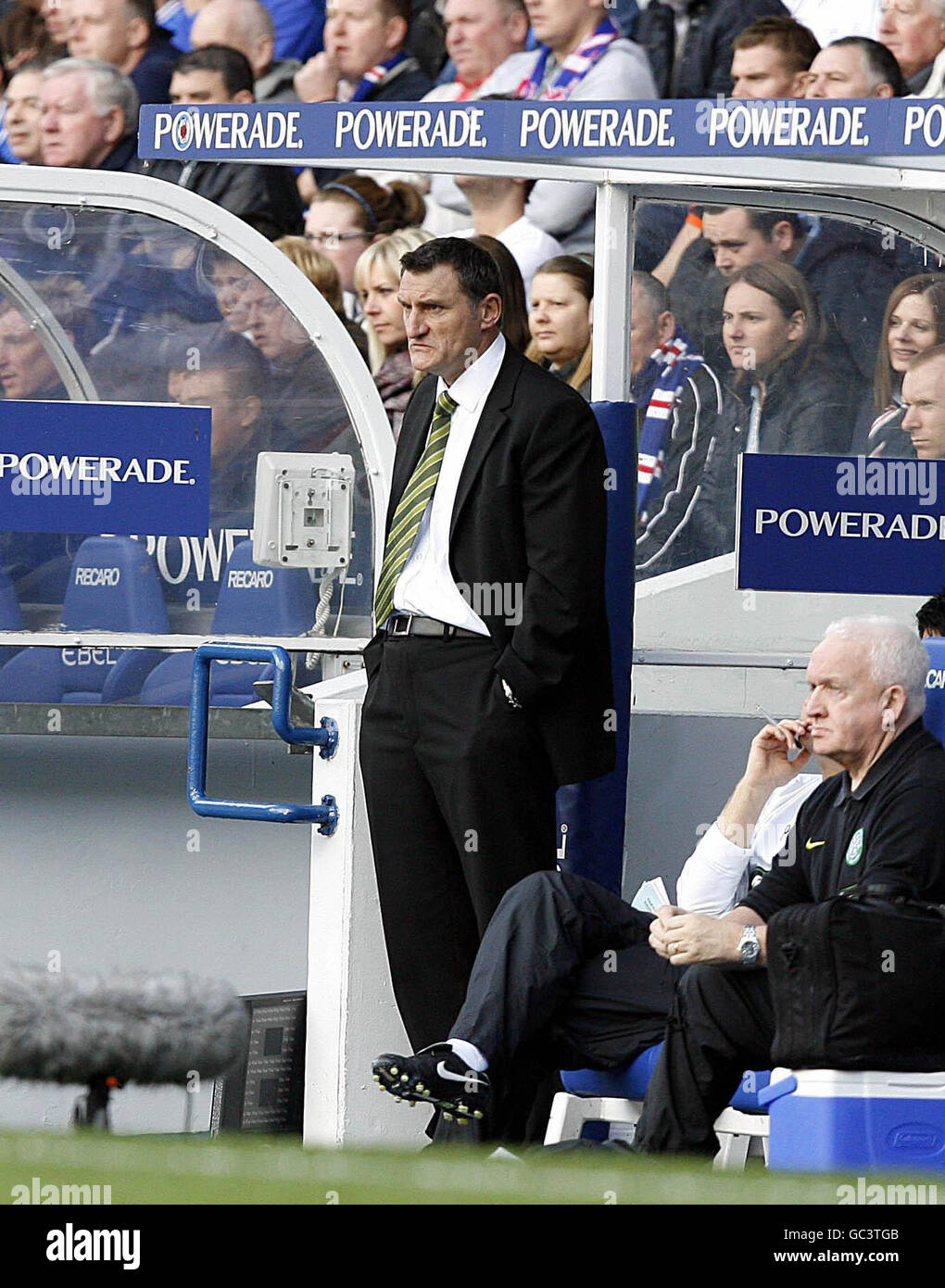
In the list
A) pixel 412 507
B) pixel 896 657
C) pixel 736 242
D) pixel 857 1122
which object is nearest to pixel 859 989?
pixel 857 1122

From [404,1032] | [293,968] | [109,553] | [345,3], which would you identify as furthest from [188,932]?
[345,3]

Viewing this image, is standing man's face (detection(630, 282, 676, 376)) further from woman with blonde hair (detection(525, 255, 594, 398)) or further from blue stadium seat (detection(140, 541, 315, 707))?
woman with blonde hair (detection(525, 255, 594, 398))

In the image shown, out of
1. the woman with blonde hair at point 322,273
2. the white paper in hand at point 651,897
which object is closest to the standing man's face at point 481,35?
the woman with blonde hair at point 322,273

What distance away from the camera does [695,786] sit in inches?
256

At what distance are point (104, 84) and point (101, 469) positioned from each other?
19.3 feet

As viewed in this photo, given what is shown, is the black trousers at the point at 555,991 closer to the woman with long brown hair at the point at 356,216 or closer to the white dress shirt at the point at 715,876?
the white dress shirt at the point at 715,876

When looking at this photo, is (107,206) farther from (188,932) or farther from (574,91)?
(574,91)

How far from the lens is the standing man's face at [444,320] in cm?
438

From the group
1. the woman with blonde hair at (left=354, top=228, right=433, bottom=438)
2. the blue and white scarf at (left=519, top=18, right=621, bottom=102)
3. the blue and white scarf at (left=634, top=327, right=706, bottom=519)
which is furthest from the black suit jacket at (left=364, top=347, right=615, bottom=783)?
the blue and white scarf at (left=519, top=18, right=621, bottom=102)

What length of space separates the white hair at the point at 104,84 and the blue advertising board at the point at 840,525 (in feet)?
19.5

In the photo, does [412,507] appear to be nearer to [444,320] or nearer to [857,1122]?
[444,320]

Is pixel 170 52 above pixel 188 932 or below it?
above

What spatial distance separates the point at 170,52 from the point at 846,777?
8.08m

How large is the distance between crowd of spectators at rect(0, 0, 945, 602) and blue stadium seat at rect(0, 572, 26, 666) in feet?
1.82
